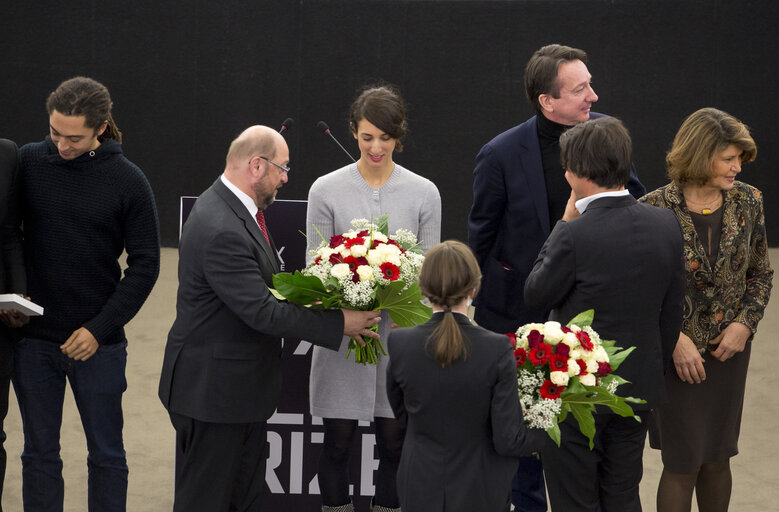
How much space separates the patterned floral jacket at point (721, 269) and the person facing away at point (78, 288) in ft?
5.68

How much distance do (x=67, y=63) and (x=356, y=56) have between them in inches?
94.4

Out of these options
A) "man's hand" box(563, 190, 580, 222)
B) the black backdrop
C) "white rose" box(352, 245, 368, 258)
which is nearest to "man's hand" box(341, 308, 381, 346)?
"white rose" box(352, 245, 368, 258)

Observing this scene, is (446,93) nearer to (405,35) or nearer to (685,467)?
(405,35)

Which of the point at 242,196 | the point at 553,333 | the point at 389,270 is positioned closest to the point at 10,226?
the point at 242,196

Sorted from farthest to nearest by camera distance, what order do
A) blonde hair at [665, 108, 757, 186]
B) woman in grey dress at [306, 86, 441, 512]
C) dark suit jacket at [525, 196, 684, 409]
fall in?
woman in grey dress at [306, 86, 441, 512] < blonde hair at [665, 108, 757, 186] < dark suit jacket at [525, 196, 684, 409]

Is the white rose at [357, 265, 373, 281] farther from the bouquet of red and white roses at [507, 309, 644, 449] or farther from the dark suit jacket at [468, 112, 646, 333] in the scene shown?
the dark suit jacket at [468, 112, 646, 333]

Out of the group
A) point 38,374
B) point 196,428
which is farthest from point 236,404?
point 38,374

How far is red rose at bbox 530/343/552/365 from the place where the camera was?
7.88 feet

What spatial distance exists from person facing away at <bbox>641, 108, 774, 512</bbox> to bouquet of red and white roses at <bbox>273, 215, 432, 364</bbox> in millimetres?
848

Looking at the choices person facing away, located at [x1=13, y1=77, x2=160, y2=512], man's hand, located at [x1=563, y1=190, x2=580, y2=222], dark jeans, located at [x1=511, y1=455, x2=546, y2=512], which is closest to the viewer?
man's hand, located at [x1=563, y1=190, x2=580, y2=222]

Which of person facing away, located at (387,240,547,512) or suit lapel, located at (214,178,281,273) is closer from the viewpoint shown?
person facing away, located at (387,240,547,512)

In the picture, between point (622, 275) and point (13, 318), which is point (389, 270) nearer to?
point (622, 275)

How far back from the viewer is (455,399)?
234cm

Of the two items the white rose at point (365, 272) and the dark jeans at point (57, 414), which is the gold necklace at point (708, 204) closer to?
the white rose at point (365, 272)
